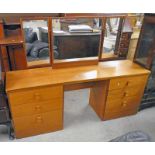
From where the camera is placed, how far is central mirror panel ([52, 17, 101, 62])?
1819mm

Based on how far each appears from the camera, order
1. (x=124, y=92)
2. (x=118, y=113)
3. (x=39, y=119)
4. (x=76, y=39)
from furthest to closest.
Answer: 1. (x=118, y=113)
2. (x=124, y=92)
3. (x=76, y=39)
4. (x=39, y=119)

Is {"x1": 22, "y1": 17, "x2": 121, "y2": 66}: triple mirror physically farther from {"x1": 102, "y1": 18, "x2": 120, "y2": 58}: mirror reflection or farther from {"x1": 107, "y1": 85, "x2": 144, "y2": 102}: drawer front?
{"x1": 107, "y1": 85, "x2": 144, "y2": 102}: drawer front

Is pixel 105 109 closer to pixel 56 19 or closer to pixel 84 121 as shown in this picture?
Answer: pixel 84 121

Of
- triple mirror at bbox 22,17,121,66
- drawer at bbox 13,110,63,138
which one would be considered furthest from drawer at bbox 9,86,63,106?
triple mirror at bbox 22,17,121,66

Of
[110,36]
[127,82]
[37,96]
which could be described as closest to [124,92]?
A: [127,82]

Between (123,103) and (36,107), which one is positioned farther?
(123,103)

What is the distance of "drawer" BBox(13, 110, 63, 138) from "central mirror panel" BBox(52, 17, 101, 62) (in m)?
0.62

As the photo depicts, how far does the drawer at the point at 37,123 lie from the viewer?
1.80 metres

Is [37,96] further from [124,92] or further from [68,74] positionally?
[124,92]

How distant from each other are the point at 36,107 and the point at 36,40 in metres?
0.73

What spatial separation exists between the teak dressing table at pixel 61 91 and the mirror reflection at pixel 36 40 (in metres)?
0.17

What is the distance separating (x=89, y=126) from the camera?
6.93ft

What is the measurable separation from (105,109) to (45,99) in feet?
2.54

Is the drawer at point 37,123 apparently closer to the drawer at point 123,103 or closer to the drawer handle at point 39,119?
the drawer handle at point 39,119
